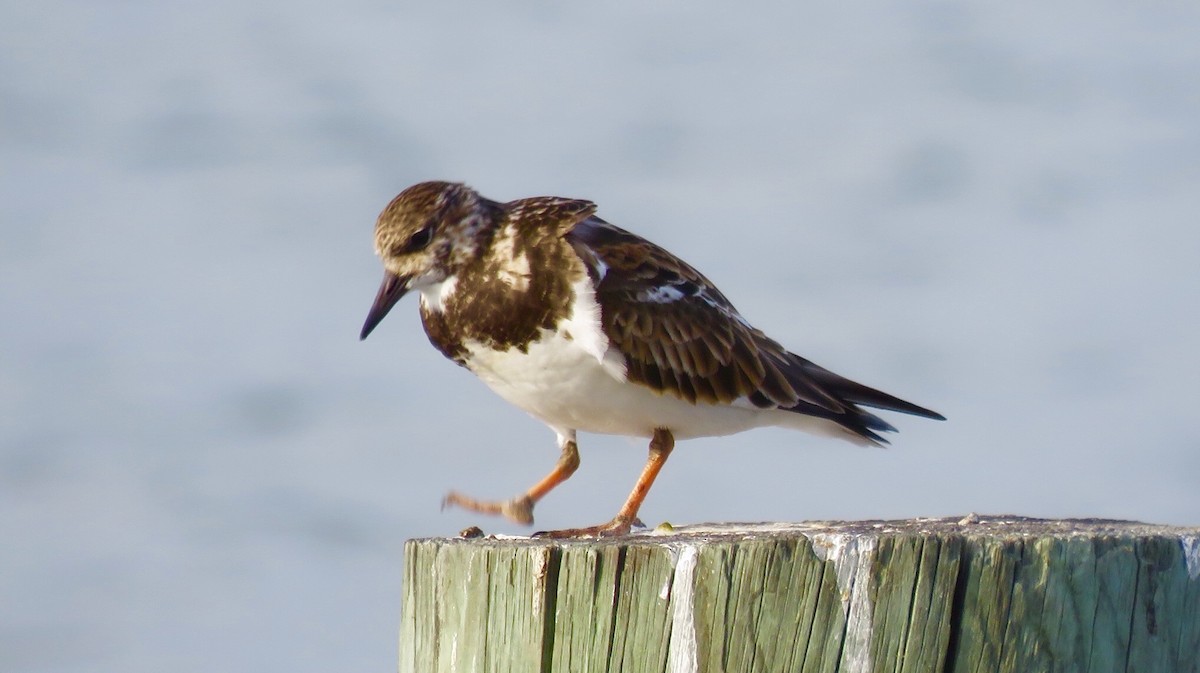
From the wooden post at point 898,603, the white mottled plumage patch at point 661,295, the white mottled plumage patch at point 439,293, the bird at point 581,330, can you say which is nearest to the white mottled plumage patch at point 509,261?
the bird at point 581,330

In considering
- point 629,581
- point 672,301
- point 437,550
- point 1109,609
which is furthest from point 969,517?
point 672,301

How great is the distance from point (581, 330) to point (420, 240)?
3.23 ft

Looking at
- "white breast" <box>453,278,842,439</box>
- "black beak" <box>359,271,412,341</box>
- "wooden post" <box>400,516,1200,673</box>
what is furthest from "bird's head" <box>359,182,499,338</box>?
"wooden post" <box>400,516,1200,673</box>

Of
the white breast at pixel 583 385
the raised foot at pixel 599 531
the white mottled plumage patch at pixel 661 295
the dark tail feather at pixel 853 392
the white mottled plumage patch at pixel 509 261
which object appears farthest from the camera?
the dark tail feather at pixel 853 392

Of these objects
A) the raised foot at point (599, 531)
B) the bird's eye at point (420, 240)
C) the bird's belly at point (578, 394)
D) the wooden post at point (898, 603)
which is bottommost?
the wooden post at point (898, 603)

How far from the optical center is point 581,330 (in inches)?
233

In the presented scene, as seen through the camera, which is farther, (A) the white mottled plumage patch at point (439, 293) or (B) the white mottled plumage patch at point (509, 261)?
(A) the white mottled plumage patch at point (439, 293)

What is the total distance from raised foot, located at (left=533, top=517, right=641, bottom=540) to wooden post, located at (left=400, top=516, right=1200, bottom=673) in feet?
4.19

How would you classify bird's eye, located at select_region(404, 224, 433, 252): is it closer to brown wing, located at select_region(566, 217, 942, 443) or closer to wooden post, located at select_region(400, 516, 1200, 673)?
brown wing, located at select_region(566, 217, 942, 443)

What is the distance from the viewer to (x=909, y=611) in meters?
3.37

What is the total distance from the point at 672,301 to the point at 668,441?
0.65 meters

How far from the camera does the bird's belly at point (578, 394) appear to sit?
5980mm

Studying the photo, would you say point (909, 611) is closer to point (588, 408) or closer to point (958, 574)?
point (958, 574)

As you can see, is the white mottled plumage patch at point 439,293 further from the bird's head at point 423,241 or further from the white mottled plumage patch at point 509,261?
the white mottled plumage patch at point 509,261
